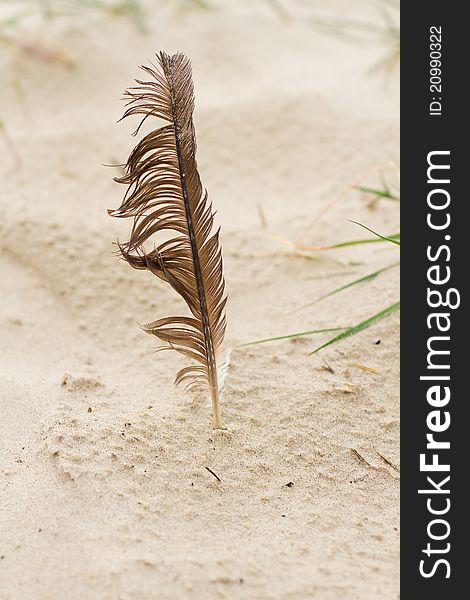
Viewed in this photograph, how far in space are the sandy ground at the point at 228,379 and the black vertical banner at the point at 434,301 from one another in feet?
0.19

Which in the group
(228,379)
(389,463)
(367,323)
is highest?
(367,323)

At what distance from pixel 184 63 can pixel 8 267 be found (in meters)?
1.01

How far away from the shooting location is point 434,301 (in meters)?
1.84

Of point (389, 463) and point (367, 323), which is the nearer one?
point (389, 463)

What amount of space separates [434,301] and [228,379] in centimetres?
50

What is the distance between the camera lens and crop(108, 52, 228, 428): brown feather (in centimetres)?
145

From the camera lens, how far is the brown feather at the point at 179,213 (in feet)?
4.76

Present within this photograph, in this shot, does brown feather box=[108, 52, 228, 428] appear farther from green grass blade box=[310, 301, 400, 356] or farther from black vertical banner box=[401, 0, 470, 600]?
black vertical banner box=[401, 0, 470, 600]

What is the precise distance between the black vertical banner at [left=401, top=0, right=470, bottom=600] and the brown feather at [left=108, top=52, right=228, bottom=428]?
0.45 m

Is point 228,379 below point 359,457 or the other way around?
the other way around

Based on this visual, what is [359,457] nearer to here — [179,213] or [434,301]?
[434,301]

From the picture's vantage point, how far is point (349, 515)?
153cm

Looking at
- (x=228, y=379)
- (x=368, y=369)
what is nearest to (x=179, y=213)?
(x=228, y=379)

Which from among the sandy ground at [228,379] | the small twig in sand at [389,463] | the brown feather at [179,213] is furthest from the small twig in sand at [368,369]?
the brown feather at [179,213]
